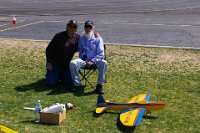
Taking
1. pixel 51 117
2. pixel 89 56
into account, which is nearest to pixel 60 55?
pixel 89 56

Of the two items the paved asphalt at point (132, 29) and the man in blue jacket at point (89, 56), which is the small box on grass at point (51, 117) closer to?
the man in blue jacket at point (89, 56)

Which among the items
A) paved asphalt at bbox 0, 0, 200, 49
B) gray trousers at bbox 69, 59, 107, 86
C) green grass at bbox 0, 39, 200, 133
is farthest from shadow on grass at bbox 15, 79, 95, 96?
paved asphalt at bbox 0, 0, 200, 49

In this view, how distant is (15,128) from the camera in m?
6.71

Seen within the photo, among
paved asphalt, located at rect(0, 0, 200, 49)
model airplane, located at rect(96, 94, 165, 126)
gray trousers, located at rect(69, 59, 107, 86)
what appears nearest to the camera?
model airplane, located at rect(96, 94, 165, 126)

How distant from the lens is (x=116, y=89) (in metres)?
9.05

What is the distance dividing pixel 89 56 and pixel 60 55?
2.44 feet

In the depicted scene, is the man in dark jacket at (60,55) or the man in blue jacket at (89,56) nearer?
the man in blue jacket at (89,56)

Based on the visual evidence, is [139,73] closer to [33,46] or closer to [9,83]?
[9,83]

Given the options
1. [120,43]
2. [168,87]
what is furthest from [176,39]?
[168,87]

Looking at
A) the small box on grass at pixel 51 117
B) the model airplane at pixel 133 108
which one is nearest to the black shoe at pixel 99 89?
the model airplane at pixel 133 108

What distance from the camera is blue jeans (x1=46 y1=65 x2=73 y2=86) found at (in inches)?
364

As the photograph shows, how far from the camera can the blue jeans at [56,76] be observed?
9.25 metres

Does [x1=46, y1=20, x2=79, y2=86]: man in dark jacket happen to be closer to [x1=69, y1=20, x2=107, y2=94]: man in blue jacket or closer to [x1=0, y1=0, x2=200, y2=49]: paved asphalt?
[x1=69, y1=20, x2=107, y2=94]: man in blue jacket

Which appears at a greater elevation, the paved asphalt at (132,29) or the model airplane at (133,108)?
the model airplane at (133,108)
